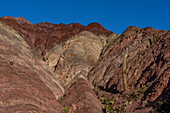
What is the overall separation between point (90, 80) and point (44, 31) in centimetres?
5267

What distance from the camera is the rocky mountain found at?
56.2 ft

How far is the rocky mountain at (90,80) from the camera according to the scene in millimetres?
17125

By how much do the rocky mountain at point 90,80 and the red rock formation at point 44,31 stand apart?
24135mm

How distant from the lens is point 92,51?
159ft

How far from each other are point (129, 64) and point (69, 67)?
44.6 feet

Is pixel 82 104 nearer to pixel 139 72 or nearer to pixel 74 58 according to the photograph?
pixel 139 72

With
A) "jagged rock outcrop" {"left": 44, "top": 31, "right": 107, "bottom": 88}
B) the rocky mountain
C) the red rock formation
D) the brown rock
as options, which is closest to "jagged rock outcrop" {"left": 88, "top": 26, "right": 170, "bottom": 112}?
the rocky mountain

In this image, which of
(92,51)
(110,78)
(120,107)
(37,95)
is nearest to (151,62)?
(110,78)

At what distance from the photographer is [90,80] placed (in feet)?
114

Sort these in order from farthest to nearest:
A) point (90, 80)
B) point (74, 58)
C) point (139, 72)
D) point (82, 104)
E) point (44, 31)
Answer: point (44, 31) < point (74, 58) < point (90, 80) < point (139, 72) < point (82, 104)

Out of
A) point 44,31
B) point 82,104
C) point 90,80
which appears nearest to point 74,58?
point 90,80

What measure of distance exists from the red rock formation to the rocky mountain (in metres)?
24.1

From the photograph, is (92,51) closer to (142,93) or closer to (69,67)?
(69,67)

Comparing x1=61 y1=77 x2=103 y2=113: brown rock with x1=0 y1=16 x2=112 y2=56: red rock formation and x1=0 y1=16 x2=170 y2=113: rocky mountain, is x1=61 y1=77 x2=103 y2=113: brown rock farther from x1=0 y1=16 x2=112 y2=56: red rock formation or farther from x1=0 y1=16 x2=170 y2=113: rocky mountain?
x1=0 y1=16 x2=112 y2=56: red rock formation
